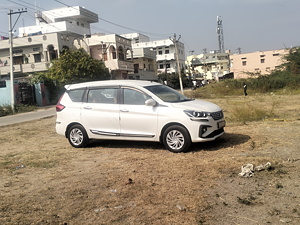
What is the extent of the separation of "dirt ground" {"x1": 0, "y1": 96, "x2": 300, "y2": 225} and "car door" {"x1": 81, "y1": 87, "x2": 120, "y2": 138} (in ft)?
1.64

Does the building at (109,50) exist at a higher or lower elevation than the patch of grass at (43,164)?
higher

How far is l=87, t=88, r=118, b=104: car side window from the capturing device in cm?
770

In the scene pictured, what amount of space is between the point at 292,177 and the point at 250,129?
13.8 feet

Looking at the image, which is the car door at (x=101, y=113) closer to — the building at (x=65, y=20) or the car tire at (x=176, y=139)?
the car tire at (x=176, y=139)

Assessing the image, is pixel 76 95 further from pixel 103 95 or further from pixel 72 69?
pixel 72 69

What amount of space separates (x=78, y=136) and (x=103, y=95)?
4.19ft

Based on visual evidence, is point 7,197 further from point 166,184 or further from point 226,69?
point 226,69

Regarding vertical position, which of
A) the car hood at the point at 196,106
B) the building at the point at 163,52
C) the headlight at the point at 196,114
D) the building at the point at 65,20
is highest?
the building at the point at 65,20

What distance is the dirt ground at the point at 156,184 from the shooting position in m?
3.69

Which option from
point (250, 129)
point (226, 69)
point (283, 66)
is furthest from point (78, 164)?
point (226, 69)

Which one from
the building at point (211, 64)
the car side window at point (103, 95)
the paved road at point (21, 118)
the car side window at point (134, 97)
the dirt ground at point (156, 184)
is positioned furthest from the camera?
the building at point (211, 64)

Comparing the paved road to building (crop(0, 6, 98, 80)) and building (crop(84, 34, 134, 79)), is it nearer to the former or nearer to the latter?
building (crop(0, 6, 98, 80))

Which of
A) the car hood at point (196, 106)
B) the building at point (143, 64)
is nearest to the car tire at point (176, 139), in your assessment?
the car hood at point (196, 106)

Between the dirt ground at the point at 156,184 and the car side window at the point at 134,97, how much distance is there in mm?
1156
